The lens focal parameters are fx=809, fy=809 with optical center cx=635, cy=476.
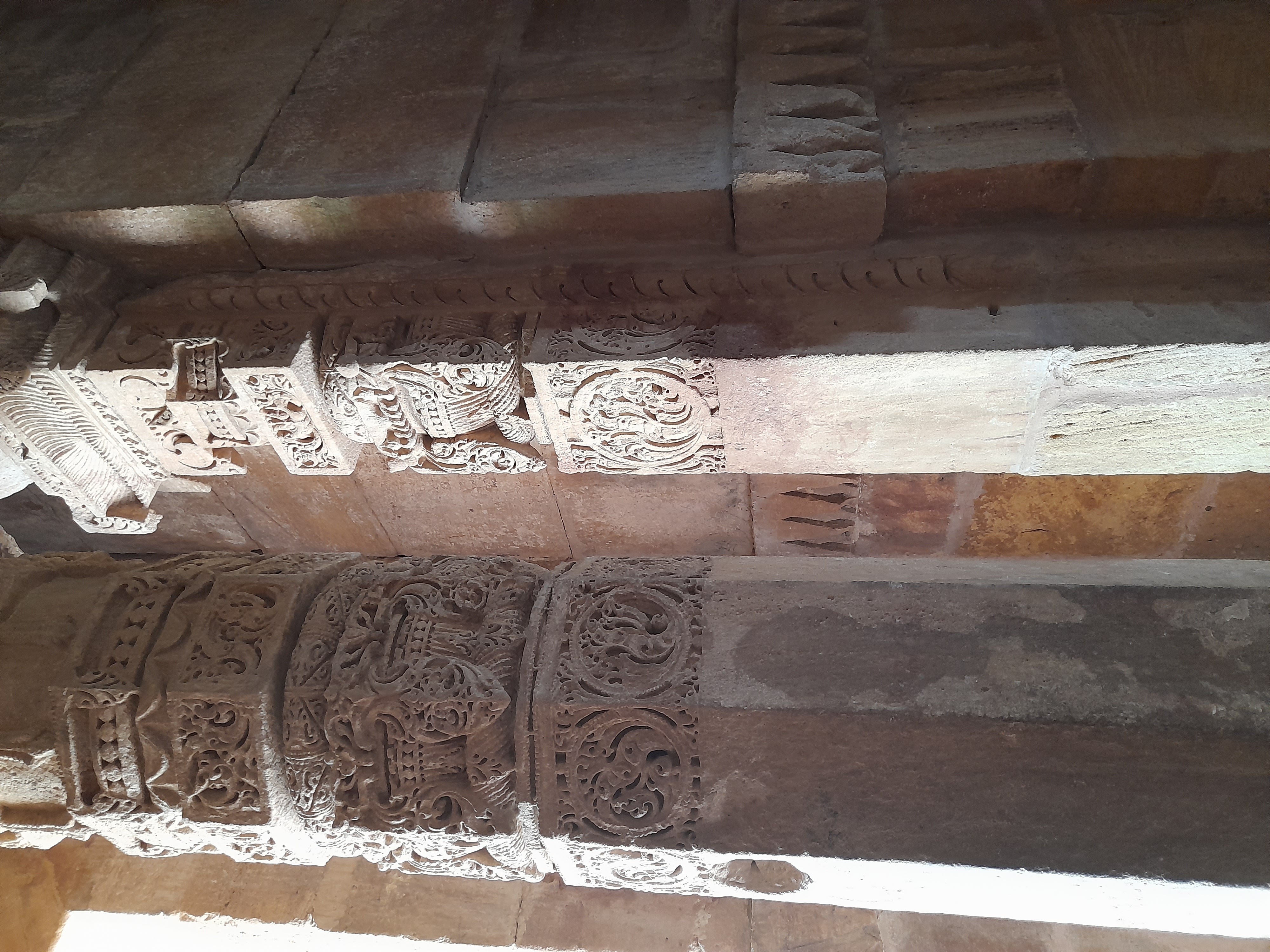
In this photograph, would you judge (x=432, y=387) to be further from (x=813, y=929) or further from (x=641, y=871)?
(x=813, y=929)

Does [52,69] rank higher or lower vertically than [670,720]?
higher

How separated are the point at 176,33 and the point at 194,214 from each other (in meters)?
1.27

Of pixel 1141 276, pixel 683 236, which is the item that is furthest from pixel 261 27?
pixel 1141 276

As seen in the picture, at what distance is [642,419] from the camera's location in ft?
8.05

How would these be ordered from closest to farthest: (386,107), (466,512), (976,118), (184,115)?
(976,118) < (386,107) < (184,115) < (466,512)

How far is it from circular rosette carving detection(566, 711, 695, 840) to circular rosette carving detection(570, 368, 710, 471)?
834 mm

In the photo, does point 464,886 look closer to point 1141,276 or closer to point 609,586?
point 609,586

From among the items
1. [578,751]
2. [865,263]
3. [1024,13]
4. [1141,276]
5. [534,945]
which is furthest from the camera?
[534,945]

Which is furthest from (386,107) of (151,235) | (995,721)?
(995,721)

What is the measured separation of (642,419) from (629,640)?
2.22ft

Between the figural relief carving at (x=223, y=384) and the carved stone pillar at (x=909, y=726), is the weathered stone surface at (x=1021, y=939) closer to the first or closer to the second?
the carved stone pillar at (x=909, y=726)

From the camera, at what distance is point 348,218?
2709mm

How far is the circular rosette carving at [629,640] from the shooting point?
2084 millimetres

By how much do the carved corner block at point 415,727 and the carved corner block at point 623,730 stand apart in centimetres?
11
